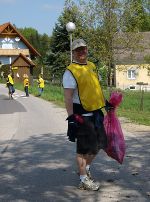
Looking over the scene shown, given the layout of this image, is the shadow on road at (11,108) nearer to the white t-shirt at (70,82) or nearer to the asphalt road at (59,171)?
the asphalt road at (59,171)

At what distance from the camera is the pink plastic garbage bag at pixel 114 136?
21.6 feet

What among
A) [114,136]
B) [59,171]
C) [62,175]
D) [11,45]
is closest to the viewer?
[114,136]

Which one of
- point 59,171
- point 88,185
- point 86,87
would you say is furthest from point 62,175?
point 86,87

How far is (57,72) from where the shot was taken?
5088 cm

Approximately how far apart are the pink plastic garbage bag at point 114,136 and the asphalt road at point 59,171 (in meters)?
0.36

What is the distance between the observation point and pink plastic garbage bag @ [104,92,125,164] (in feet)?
21.6

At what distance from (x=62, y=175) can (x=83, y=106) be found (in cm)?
142

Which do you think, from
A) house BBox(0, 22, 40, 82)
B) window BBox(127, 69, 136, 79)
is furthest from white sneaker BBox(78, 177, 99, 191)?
house BBox(0, 22, 40, 82)

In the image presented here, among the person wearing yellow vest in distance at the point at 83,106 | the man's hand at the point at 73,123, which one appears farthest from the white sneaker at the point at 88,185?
the man's hand at the point at 73,123

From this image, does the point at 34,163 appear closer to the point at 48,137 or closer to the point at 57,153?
the point at 57,153

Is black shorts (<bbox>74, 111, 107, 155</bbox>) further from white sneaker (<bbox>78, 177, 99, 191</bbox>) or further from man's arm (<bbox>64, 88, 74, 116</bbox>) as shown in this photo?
white sneaker (<bbox>78, 177, 99, 191</bbox>)

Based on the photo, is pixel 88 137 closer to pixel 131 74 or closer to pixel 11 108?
pixel 11 108

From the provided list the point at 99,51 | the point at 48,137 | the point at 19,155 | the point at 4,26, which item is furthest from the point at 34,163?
the point at 4,26

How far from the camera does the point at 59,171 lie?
7344 millimetres
